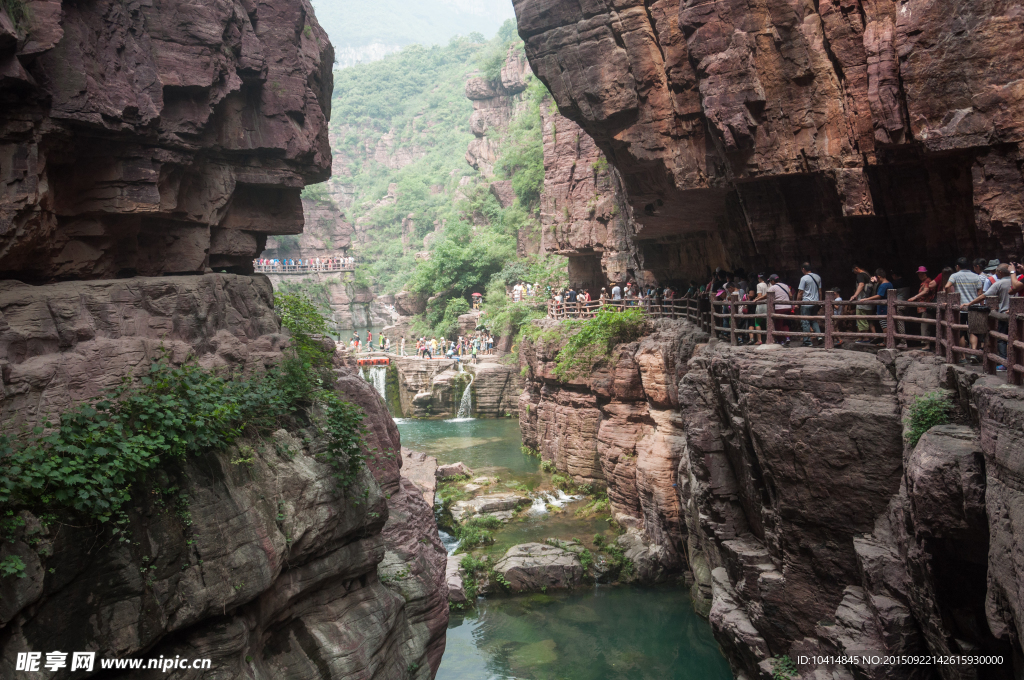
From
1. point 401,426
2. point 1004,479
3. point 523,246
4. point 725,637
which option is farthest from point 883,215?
point 523,246

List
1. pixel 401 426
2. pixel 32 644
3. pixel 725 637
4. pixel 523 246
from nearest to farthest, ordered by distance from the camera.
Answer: pixel 32 644 < pixel 725 637 < pixel 401 426 < pixel 523 246

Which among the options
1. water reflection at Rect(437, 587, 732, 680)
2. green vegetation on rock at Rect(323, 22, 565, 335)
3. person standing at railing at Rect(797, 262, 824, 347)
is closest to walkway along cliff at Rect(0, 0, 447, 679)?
water reflection at Rect(437, 587, 732, 680)

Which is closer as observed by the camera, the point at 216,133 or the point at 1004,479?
the point at 1004,479

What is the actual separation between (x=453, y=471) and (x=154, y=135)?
1693cm

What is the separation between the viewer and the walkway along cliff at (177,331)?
6305mm

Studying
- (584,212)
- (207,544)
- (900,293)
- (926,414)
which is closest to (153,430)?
(207,544)

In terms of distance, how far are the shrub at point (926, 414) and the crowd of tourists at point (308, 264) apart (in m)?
48.4

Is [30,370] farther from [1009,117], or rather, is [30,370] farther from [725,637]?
[1009,117]

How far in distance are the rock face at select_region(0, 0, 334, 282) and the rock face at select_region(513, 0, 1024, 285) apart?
21.7 ft

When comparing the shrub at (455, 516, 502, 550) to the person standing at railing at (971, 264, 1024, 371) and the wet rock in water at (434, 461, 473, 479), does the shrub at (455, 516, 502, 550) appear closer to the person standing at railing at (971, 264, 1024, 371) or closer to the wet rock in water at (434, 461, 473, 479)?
the wet rock in water at (434, 461, 473, 479)

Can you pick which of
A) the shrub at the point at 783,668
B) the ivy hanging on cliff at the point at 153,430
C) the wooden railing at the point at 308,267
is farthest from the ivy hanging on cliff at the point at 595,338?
the wooden railing at the point at 308,267

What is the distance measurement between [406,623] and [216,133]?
25.7ft

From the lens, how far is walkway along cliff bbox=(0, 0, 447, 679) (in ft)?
20.7

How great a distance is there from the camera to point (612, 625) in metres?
15.4
